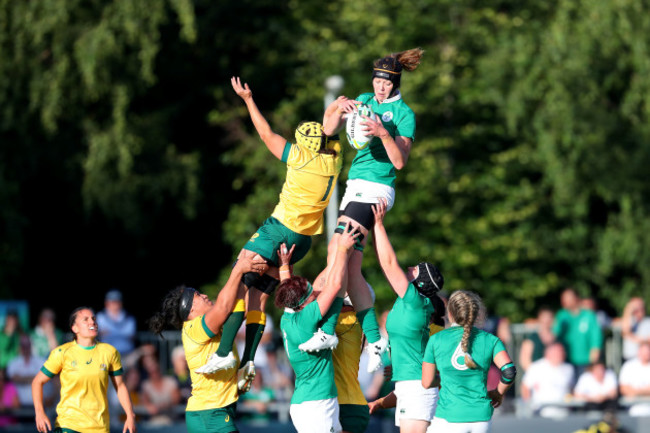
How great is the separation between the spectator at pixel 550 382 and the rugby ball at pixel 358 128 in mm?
7091

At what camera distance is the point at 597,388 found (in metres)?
15.2

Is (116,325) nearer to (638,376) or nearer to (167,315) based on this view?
(167,315)

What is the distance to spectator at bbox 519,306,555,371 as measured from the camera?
15906mm

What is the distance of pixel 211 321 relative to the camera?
927cm

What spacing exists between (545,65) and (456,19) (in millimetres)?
2873

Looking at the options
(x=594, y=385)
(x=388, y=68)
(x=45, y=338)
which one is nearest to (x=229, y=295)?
(x=388, y=68)

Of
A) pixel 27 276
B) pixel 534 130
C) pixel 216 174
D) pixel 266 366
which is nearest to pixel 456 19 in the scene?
pixel 534 130

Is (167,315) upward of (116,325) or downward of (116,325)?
downward

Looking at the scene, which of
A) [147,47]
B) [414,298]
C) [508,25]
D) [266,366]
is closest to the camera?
[414,298]

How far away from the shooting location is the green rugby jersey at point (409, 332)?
9.19m

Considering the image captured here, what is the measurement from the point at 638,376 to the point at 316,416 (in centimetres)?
790

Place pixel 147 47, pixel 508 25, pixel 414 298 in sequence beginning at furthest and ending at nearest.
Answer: pixel 508 25 → pixel 147 47 → pixel 414 298

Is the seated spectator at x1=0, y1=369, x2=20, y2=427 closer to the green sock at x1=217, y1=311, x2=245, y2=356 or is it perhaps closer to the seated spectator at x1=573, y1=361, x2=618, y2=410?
the green sock at x1=217, y1=311, x2=245, y2=356

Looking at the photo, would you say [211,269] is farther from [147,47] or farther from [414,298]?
[414,298]
